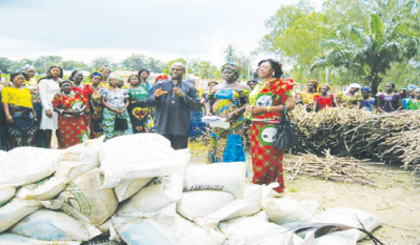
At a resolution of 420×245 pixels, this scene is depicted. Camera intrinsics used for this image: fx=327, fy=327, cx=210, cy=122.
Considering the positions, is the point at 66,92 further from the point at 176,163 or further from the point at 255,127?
the point at 176,163

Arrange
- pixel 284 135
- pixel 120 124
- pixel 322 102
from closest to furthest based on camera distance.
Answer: pixel 284 135 < pixel 120 124 < pixel 322 102

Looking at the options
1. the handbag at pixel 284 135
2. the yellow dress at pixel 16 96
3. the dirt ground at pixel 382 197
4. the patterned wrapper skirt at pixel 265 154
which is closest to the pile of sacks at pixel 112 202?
the dirt ground at pixel 382 197

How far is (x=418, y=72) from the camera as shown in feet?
67.9

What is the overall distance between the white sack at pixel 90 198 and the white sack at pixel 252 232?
768mm

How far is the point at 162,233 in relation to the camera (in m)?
1.87

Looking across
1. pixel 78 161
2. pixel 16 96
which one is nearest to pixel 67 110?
pixel 16 96

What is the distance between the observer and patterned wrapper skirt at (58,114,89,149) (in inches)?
200

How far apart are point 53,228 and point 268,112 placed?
244 centimetres

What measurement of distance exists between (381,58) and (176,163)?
15.1 m

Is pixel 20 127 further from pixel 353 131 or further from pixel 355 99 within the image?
pixel 355 99

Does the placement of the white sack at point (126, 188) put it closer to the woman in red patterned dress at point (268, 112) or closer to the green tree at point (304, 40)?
the woman in red patterned dress at point (268, 112)

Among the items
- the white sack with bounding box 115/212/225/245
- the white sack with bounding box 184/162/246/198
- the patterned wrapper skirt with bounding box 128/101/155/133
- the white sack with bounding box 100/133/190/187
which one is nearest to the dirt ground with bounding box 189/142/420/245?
the white sack with bounding box 184/162/246/198

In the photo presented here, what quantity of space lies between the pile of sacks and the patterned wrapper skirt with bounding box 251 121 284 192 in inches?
62.0

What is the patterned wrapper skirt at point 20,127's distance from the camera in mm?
5012
